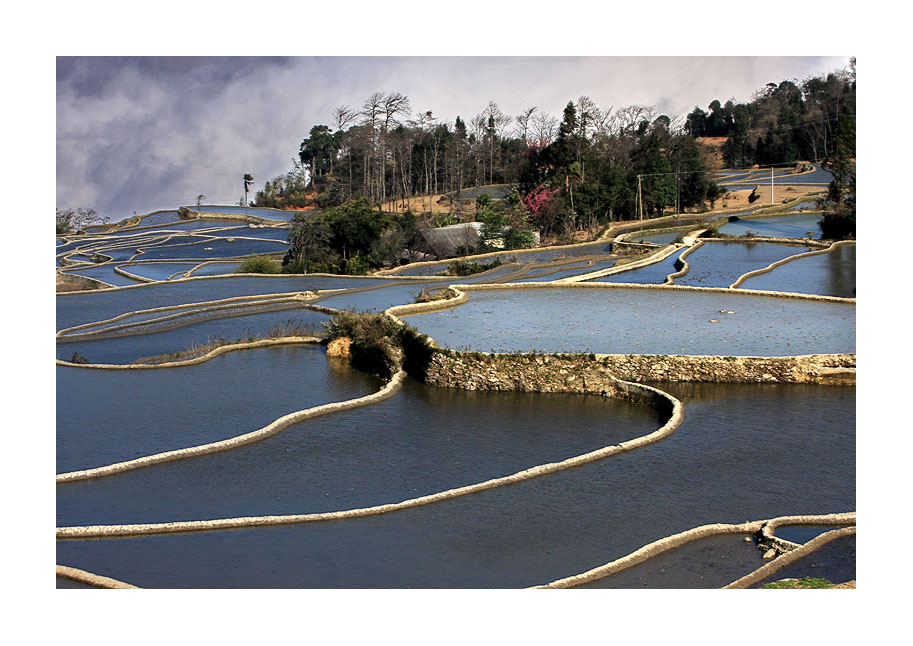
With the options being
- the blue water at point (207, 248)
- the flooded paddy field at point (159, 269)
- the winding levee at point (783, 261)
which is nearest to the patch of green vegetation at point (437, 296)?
the winding levee at point (783, 261)

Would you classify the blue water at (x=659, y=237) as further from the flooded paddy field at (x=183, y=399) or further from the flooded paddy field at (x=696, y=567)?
the flooded paddy field at (x=696, y=567)

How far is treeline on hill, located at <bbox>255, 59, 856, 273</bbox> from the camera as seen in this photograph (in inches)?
1308

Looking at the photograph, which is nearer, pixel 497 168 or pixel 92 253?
pixel 92 253

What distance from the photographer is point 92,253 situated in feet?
140

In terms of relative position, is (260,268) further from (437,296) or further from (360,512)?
(360,512)

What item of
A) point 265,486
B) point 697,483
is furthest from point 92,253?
point 697,483

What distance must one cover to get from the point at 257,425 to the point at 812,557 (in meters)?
8.21

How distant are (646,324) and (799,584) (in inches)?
380

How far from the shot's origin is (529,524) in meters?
9.48

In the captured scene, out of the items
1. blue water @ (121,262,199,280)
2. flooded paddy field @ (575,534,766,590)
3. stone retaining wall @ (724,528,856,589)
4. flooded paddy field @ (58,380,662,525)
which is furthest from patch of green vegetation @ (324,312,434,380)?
blue water @ (121,262,199,280)

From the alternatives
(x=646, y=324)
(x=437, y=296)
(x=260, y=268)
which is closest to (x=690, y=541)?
(x=646, y=324)

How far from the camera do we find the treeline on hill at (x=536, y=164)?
109 ft

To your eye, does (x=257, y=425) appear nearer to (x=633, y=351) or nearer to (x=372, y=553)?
(x=372, y=553)

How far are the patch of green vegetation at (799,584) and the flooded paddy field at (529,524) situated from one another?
150cm
